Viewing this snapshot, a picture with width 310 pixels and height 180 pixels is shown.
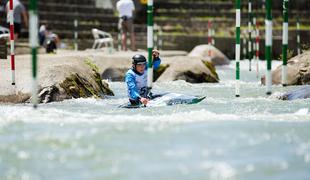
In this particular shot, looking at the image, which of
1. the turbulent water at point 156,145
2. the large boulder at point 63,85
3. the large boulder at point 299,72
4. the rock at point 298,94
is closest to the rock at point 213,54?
the large boulder at point 299,72

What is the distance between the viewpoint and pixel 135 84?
34.7 ft

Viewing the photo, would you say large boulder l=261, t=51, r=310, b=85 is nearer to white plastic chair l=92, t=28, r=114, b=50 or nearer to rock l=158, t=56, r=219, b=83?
rock l=158, t=56, r=219, b=83

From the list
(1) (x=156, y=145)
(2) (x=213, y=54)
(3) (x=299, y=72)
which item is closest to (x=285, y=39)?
(1) (x=156, y=145)

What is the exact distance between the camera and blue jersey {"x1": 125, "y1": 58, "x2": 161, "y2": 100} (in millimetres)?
10383

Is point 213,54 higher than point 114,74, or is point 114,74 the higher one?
point 213,54

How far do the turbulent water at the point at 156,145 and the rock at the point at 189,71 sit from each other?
22.4ft

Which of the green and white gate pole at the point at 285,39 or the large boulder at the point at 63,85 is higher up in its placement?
the green and white gate pole at the point at 285,39

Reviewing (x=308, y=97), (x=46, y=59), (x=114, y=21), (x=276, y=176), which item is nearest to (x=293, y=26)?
(x=114, y=21)

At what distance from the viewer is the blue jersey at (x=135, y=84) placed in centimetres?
1038

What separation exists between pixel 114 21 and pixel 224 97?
1479 centimetres

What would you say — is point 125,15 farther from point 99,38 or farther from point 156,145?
point 156,145

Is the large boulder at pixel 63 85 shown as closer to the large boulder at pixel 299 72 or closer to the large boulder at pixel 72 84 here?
the large boulder at pixel 72 84

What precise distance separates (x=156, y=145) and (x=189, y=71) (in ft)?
31.1

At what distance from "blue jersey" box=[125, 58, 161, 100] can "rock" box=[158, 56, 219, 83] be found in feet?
15.9
